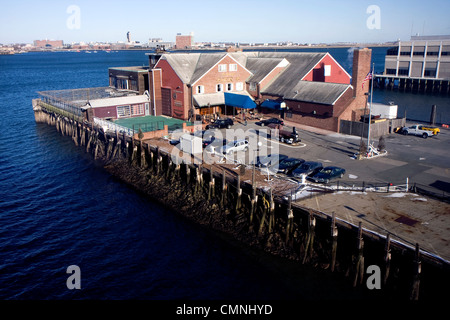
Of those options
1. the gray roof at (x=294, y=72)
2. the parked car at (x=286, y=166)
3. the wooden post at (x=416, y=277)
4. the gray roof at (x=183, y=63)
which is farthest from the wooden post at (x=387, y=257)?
the gray roof at (x=183, y=63)

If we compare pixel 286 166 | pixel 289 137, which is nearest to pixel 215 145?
pixel 289 137

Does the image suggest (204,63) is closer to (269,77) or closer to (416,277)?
A: (269,77)

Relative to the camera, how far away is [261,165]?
37.7 m

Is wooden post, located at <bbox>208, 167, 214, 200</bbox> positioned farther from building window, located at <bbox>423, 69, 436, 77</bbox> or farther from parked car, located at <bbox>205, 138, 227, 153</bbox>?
building window, located at <bbox>423, 69, 436, 77</bbox>

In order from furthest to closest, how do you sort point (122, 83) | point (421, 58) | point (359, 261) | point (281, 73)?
point (421, 58), point (122, 83), point (281, 73), point (359, 261)

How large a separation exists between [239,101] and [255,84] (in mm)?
6865

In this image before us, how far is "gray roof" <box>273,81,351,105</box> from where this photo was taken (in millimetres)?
52156

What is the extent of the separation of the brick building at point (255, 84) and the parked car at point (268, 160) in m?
16.9

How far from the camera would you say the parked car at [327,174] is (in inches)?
1324

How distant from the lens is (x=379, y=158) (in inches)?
1603

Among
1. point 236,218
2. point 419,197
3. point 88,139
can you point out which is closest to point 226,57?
point 88,139

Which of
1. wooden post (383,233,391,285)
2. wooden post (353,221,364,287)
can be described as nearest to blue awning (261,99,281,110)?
wooden post (353,221,364,287)

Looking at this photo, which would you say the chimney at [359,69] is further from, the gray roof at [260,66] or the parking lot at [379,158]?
the gray roof at [260,66]
